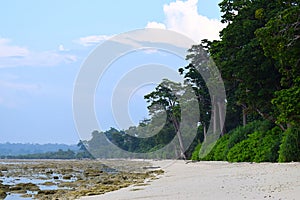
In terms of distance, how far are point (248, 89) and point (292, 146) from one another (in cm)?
603

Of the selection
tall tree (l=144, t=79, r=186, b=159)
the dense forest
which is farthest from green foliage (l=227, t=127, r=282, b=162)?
tall tree (l=144, t=79, r=186, b=159)

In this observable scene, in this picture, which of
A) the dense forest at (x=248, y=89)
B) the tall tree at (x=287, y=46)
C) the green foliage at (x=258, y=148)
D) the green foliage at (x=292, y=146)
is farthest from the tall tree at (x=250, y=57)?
the tall tree at (x=287, y=46)

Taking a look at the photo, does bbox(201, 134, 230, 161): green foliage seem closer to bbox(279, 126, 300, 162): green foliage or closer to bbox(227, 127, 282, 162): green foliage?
bbox(227, 127, 282, 162): green foliage

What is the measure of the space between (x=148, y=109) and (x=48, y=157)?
11698 cm

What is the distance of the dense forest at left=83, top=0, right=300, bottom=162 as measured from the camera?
18.3m

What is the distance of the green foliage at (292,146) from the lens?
21016 mm

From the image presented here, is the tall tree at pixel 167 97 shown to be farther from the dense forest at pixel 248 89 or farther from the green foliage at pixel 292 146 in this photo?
the green foliage at pixel 292 146

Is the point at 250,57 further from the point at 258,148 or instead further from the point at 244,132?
the point at 244,132

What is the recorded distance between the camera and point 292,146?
21.3m

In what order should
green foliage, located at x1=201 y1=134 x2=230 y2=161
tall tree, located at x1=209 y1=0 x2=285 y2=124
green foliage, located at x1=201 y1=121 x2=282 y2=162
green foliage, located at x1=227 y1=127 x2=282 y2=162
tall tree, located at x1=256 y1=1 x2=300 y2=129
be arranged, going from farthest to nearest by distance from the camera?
green foliage, located at x1=201 y1=134 x2=230 y2=161, green foliage, located at x1=201 y1=121 x2=282 y2=162, green foliage, located at x1=227 y1=127 x2=282 y2=162, tall tree, located at x1=209 y1=0 x2=285 y2=124, tall tree, located at x1=256 y1=1 x2=300 y2=129

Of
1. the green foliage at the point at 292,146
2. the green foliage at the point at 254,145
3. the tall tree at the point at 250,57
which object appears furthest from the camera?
the green foliage at the point at 254,145

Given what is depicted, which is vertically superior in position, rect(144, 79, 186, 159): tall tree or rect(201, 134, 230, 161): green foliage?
rect(144, 79, 186, 159): tall tree

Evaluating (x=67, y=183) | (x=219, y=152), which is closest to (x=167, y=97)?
(x=219, y=152)

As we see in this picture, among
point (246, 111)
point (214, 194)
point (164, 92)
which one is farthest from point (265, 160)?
point (164, 92)
